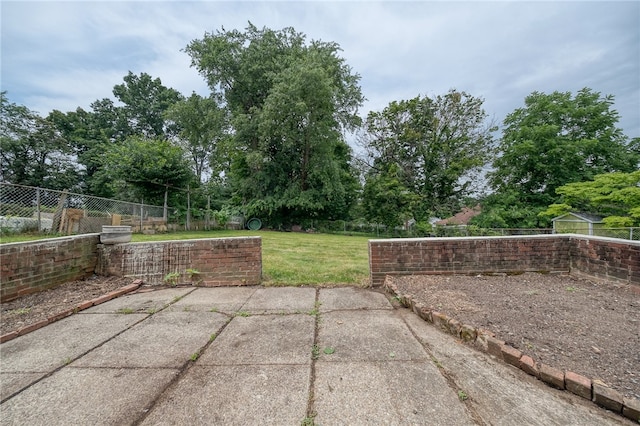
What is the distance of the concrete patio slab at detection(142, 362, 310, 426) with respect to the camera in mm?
1533

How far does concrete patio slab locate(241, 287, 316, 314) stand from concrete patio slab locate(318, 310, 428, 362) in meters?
0.47

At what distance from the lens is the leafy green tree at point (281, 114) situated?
1697 centimetres

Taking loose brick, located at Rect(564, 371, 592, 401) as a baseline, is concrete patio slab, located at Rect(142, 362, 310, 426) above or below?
below

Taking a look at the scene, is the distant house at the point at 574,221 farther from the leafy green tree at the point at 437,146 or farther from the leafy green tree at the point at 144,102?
the leafy green tree at the point at 144,102

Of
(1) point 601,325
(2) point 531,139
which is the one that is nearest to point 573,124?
(2) point 531,139

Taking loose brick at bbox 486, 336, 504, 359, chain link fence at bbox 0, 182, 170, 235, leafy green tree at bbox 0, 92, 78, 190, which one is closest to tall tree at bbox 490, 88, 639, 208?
loose brick at bbox 486, 336, 504, 359

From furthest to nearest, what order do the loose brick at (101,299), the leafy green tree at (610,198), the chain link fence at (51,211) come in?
the leafy green tree at (610,198) < the chain link fence at (51,211) < the loose brick at (101,299)

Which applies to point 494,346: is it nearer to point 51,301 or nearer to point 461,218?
point 51,301

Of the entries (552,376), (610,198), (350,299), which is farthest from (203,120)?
(610,198)

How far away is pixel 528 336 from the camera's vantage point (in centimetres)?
234

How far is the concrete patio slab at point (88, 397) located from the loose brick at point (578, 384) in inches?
114

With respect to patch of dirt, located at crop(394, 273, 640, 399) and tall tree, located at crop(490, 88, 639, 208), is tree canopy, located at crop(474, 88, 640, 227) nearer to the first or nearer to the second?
tall tree, located at crop(490, 88, 639, 208)

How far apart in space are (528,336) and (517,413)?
3.44 feet

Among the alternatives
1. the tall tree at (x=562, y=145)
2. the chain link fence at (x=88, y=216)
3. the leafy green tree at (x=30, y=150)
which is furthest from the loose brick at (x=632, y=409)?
the leafy green tree at (x=30, y=150)
